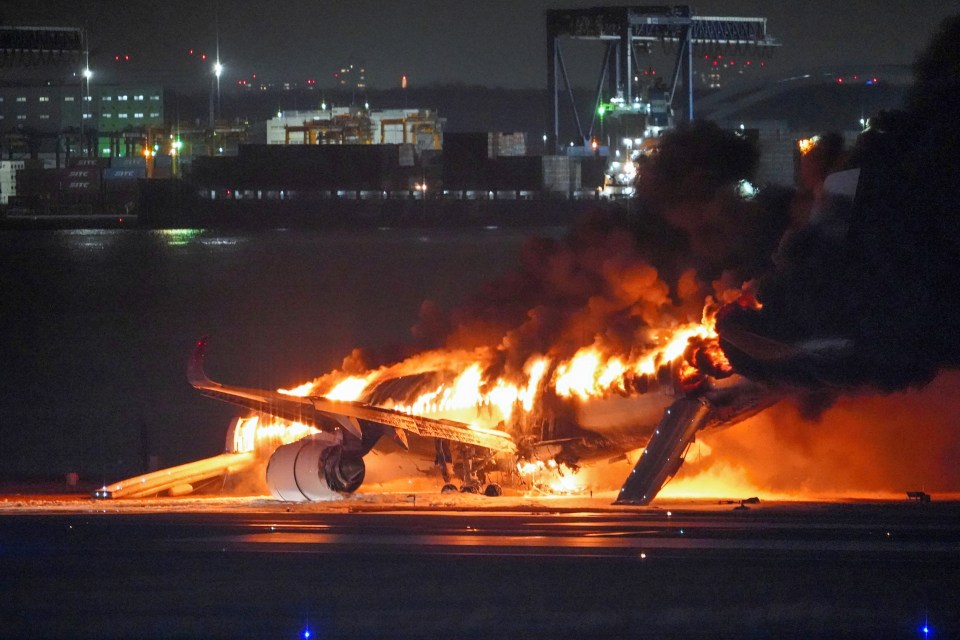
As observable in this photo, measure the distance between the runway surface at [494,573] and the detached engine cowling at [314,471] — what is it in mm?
5231

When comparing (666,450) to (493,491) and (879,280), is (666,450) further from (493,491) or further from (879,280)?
(879,280)

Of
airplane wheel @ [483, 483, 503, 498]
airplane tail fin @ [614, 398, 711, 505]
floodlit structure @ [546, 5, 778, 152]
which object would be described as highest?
floodlit structure @ [546, 5, 778, 152]

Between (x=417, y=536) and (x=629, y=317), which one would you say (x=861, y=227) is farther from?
(x=417, y=536)

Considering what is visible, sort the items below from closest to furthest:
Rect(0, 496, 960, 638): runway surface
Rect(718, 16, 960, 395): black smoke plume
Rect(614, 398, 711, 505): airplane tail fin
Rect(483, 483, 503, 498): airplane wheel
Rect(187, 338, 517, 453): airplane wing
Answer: Rect(0, 496, 960, 638): runway surface
Rect(718, 16, 960, 395): black smoke plume
Rect(614, 398, 711, 505): airplane tail fin
Rect(187, 338, 517, 453): airplane wing
Rect(483, 483, 503, 498): airplane wheel

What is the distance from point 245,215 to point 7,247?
4248 centimetres

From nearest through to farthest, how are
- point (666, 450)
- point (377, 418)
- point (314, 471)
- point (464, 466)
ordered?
point (666, 450) < point (377, 418) < point (314, 471) < point (464, 466)

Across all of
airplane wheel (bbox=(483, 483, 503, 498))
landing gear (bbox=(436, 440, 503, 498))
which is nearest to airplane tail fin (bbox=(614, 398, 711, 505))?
airplane wheel (bbox=(483, 483, 503, 498))

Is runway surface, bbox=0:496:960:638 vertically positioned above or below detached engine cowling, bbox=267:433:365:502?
above

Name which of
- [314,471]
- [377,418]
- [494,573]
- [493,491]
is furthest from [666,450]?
[494,573]

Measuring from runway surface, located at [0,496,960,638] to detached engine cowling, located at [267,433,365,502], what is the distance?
523 centimetres

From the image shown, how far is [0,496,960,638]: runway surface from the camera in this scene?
13664mm

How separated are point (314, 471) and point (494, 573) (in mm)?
12156

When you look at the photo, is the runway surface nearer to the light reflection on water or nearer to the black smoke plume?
the black smoke plume

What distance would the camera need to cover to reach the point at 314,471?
1089 inches
